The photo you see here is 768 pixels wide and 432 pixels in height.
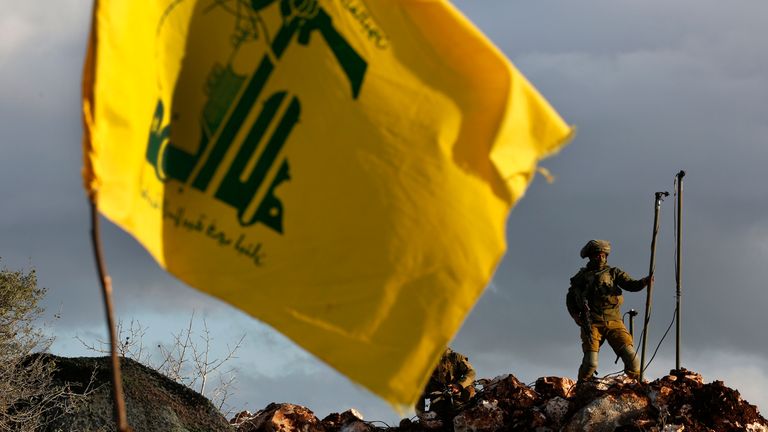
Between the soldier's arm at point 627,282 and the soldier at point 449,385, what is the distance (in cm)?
245

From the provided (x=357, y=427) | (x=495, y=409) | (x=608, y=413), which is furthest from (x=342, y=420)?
(x=608, y=413)

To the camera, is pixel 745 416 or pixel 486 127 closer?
pixel 486 127

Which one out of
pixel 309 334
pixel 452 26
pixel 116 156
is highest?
pixel 452 26

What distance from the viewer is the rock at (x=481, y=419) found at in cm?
1602

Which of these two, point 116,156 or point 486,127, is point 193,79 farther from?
point 486,127

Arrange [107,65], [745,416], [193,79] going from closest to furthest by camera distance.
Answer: [107,65] < [193,79] < [745,416]

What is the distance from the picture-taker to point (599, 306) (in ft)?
53.6

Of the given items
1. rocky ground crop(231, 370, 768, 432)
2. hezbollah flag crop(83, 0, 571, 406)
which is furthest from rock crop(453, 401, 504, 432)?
hezbollah flag crop(83, 0, 571, 406)

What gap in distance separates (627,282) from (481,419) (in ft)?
8.62

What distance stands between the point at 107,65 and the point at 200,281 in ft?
3.78

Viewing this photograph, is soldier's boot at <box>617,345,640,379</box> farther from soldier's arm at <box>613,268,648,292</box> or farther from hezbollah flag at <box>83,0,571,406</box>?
hezbollah flag at <box>83,0,571,406</box>

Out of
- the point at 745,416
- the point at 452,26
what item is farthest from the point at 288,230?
the point at 745,416

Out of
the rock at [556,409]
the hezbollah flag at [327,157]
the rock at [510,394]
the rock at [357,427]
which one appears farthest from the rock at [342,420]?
the hezbollah flag at [327,157]

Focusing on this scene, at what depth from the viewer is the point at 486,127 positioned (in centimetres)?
611
